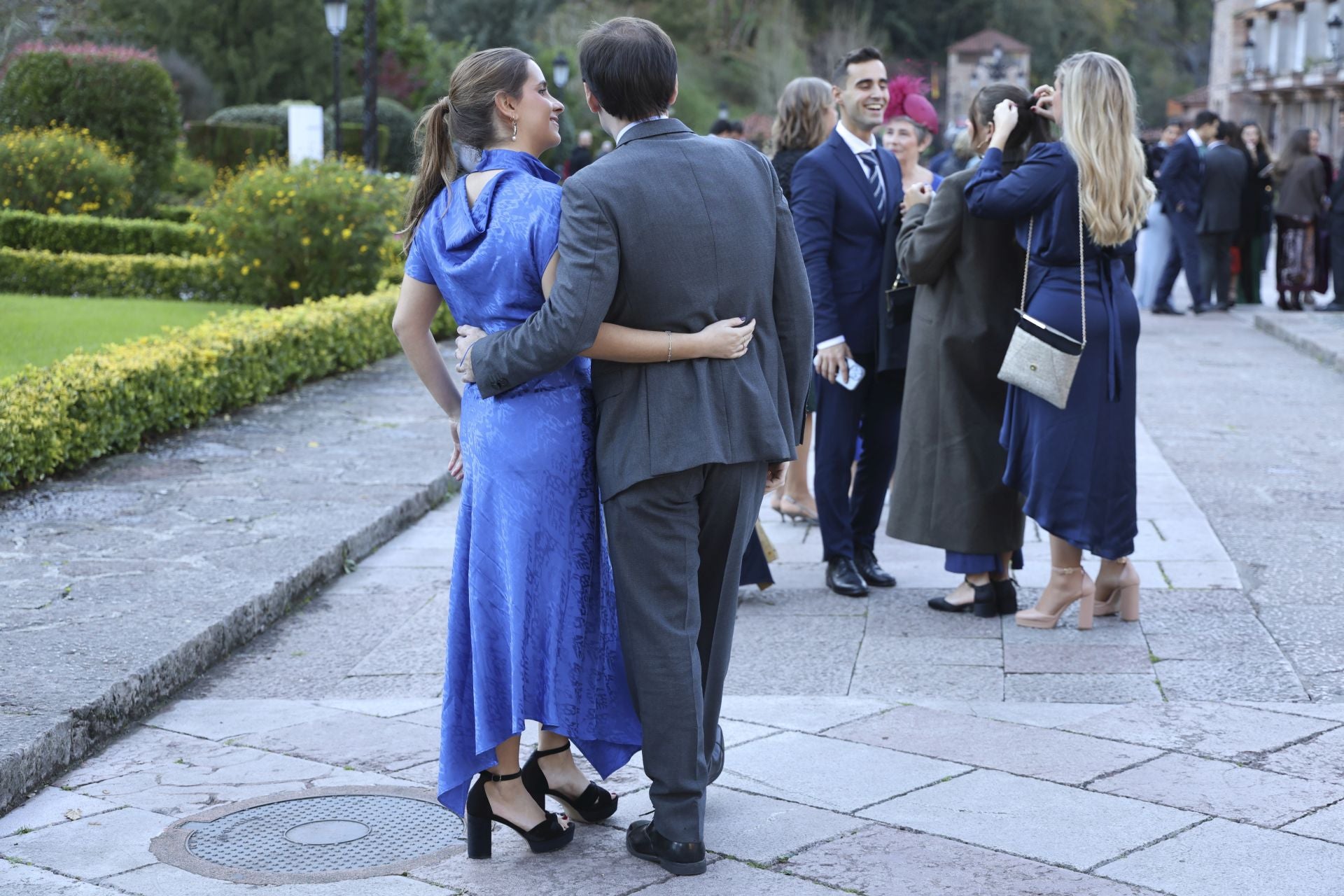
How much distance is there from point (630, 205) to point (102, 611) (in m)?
2.90

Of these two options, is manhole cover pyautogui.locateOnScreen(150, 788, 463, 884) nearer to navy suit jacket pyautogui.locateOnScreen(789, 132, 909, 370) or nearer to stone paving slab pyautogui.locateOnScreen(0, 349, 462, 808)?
stone paving slab pyautogui.locateOnScreen(0, 349, 462, 808)

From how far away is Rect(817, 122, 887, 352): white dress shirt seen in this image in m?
5.44

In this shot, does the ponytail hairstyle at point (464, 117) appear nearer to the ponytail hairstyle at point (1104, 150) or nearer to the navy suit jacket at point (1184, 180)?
the ponytail hairstyle at point (1104, 150)

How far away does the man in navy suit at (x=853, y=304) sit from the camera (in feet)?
17.9

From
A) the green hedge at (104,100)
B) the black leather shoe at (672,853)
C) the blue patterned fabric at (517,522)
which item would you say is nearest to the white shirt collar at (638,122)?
the blue patterned fabric at (517,522)

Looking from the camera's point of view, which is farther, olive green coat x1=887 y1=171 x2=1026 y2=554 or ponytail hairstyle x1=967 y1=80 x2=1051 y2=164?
olive green coat x1=887 y1=171 x2=1026 y2=554

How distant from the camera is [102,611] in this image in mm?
5027

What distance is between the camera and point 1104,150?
4.79 meters

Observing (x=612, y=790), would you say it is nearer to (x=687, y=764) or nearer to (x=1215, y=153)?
(x=687, y=764)

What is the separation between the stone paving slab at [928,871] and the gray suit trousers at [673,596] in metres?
0.31

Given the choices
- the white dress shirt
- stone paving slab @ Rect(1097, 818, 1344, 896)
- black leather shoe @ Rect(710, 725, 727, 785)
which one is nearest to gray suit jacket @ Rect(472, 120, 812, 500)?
black leather shoe @ Rect(710, 725, 727, 785)

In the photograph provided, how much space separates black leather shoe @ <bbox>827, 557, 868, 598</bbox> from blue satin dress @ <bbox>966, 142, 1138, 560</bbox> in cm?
82

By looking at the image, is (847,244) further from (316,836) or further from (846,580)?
(316,836)

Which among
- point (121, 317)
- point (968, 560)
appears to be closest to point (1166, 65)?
point (121, 317)
